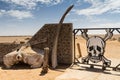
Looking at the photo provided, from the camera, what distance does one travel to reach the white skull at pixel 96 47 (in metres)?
11.7

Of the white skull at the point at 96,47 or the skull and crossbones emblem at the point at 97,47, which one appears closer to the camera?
the skull and crossbones emblem at the point at 97,47

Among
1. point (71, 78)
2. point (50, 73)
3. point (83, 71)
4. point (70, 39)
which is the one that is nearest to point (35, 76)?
point (50, 73)

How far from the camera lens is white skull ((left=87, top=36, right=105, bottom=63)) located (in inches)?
461

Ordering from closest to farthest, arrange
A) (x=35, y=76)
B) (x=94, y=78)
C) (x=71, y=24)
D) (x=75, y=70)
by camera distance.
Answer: (x=94, y=78) → (x=35, y=76) → (x=75, y=70) → (x=71, y=24)

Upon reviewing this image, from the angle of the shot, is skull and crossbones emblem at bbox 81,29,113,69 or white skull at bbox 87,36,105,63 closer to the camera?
skull and crossbones emblem at bbox 81,29,113,69

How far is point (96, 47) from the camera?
11875mm

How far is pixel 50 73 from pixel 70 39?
3003 mm

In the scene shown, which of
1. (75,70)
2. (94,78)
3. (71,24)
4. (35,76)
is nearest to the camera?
(94,78)

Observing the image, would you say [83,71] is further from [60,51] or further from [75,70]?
[60,51]

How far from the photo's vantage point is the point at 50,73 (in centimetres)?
1118

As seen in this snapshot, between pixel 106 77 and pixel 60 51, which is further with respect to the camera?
pixel 60 51

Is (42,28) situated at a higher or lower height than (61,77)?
higher

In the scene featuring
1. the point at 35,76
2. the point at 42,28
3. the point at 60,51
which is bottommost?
the point at 35,76

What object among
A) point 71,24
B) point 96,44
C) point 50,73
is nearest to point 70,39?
point 71,24
